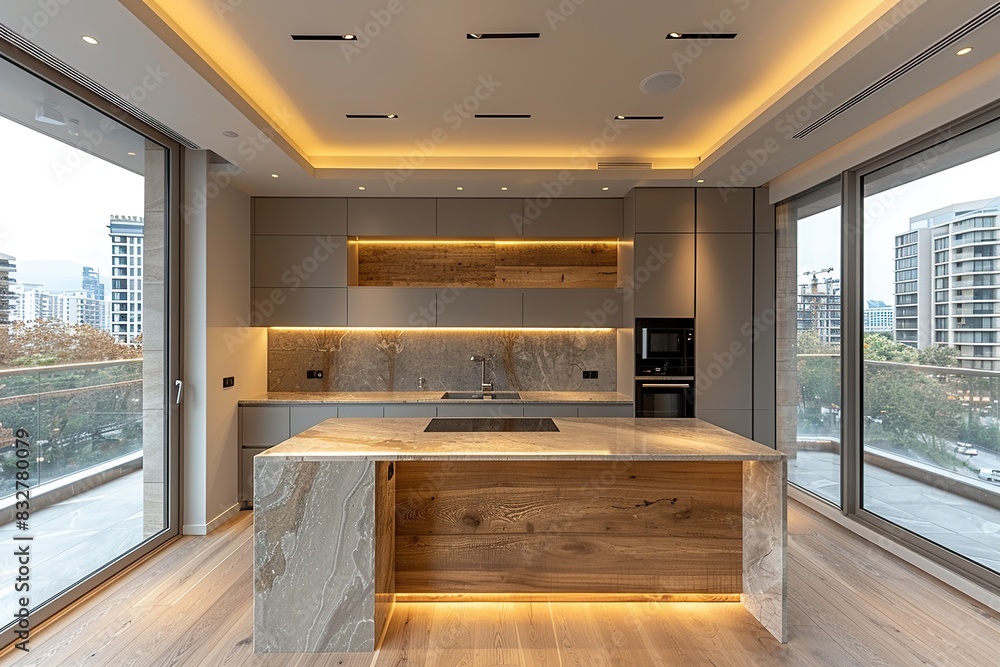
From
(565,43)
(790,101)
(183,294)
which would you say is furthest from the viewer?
(183,294)

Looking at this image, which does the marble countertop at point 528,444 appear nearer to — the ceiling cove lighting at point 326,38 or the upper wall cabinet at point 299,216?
the ceiling cove lighting at point 326,38

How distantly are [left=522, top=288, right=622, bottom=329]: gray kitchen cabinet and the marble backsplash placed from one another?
12.1 inches

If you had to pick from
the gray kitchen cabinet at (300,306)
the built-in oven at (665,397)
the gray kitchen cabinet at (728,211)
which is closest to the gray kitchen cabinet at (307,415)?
the gray kitchen cabinet at (300,306)

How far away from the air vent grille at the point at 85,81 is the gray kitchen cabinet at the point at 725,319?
12.9 ft

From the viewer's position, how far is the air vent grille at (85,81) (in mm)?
2295

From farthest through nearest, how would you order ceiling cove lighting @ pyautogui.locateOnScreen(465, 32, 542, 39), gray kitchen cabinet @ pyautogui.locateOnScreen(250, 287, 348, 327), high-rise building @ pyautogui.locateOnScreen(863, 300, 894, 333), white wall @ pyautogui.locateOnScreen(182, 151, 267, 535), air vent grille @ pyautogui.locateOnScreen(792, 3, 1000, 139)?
gray kitchen cabinet @ pyautogui.locateOnScreen(250, 287, 348, 327) → white wall @ pyautogui.locateOnScreen(182, 151, 267, 535) → high-rise building @ pyautogui.locateOnScreen(863, 300, 894, 333) → ceiling cove lighting @ pyautogui.locateOnScreen(465, 32, 542, 39) → air vent grille @ pyautogui.locateOnScreen(792, 3, 1000, 139)

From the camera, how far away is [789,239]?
4.57m

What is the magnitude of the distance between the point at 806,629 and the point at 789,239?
3.11 m

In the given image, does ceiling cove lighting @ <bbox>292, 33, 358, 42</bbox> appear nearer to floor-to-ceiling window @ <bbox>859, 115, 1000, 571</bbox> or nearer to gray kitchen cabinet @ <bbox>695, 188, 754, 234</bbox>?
gray kitchen cabinet @ <bbox>695, 188, 754, 234</bbox>

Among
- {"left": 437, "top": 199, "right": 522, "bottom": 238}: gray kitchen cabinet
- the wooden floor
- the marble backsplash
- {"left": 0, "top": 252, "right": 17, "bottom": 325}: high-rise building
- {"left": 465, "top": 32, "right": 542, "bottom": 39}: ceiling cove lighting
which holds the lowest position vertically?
the wooden floor

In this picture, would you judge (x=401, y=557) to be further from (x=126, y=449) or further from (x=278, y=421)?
(x=278, y=421)

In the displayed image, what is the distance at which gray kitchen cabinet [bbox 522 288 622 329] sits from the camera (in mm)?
4840

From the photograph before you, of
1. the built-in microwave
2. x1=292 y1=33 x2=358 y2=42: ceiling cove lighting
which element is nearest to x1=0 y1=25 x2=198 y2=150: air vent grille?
x1=292 y1=33 x2=358 y2=42: ceiling cove lighting

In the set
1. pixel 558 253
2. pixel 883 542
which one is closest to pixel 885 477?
pixel 883 542
